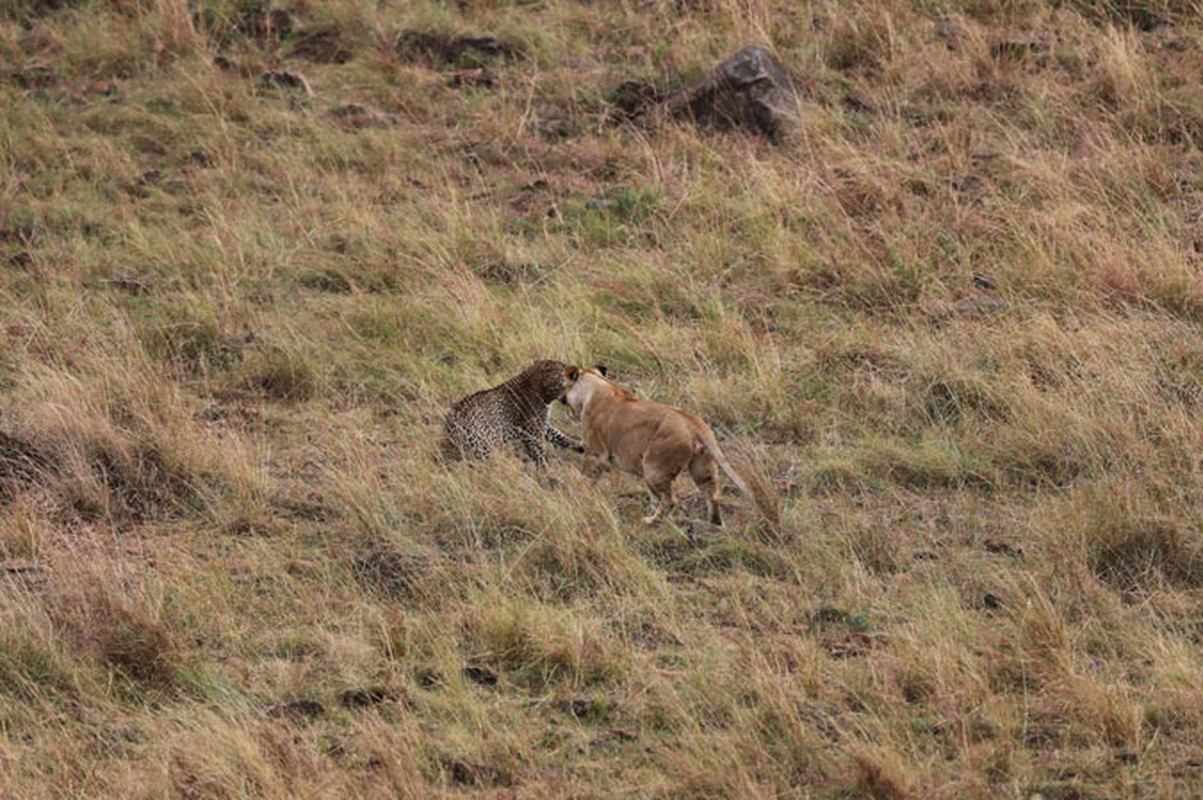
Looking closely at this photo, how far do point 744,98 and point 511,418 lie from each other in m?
4.27

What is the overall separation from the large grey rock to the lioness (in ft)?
13.8

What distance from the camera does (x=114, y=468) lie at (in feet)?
28.6

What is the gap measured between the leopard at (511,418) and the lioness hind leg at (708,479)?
3.25ft

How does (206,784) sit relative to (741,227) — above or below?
above

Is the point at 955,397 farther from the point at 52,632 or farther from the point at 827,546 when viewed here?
the point at 52,632

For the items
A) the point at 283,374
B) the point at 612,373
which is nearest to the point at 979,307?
the point at 612,373

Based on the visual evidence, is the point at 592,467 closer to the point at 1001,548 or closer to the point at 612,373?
the point at 612,373

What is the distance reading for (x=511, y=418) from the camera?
29.0 ft

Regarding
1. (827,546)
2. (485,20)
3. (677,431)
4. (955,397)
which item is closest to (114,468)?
(677,431)

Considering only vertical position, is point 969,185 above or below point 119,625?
below

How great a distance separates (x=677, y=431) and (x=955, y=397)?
187cm

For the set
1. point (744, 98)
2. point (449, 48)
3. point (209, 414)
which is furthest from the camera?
point (449, 48)

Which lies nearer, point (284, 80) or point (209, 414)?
point (209, 414)

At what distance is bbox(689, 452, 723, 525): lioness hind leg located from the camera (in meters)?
7.96
